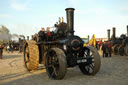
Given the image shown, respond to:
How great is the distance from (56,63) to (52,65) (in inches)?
15.5

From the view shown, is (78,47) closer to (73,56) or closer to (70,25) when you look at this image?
(73,56)

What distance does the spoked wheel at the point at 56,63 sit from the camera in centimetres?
537

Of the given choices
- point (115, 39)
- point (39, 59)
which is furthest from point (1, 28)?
point (39, 59)

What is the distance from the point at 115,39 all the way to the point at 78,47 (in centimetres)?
1254

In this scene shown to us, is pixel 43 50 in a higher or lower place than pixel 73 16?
lower

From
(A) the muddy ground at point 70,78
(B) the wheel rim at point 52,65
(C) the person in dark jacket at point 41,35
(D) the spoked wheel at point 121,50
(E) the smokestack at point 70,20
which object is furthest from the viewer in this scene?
(D) the spoked wheel at point 121,50

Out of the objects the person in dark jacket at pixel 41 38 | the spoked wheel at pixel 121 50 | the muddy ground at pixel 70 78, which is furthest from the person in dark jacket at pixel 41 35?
the spoked wheel at pixel 121 50

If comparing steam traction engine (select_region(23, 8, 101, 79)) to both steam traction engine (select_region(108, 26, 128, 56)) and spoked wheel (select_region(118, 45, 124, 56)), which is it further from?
spoked wheel (select_region(118, 45, 124, 56))

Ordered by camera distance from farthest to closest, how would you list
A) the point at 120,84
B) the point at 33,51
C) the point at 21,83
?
the point at 33,51 < the point at 21,83 < the point at 120,84

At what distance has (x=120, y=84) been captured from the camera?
Result: 5035 mm

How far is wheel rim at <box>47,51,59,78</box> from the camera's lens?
5.94 meters

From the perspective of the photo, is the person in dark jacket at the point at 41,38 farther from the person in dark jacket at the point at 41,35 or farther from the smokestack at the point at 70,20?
the smokestack at the point at 70,20

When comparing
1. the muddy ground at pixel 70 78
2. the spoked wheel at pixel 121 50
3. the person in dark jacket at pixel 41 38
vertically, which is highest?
the person in dark jacket at pixel 41 38

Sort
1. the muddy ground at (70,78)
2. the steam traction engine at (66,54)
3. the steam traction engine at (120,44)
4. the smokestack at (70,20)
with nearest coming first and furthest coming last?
the muddy ground at (70,78) < the steam traction engine at (66,54) < the smokestack at (70,20) < the steam traction engine at (120,44)
